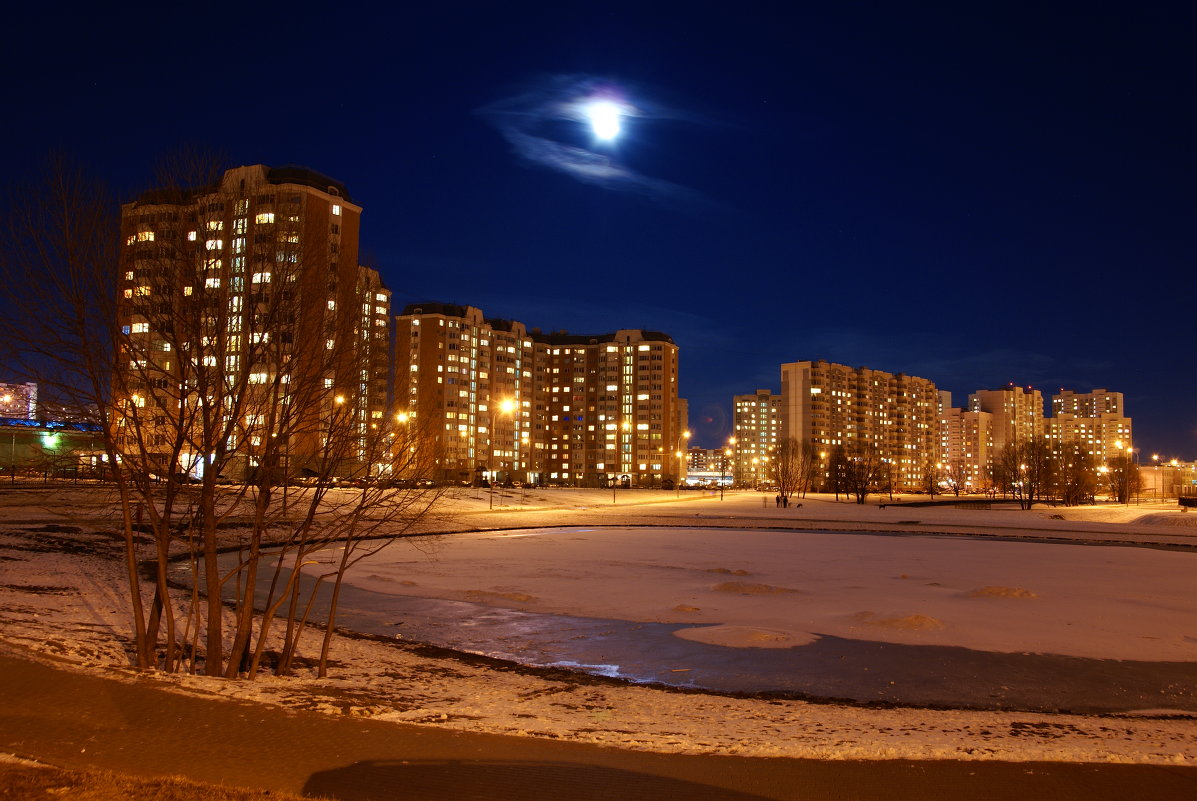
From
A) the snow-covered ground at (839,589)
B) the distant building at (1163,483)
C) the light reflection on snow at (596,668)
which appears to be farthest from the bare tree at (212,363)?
the distant building at (1163,483)

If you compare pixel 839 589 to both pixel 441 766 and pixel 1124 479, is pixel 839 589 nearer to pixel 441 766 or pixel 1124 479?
pixel 441 766

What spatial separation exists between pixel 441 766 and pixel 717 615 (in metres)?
12.9

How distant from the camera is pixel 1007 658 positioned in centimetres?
1492

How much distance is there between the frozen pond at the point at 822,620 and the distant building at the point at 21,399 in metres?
7.49

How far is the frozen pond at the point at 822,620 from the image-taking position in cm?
1312

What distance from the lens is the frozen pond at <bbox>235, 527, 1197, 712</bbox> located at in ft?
43.0

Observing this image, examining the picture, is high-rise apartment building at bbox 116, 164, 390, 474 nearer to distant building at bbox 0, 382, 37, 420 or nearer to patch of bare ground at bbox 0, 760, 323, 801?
distant building at bbox 0, 382, 37, 420

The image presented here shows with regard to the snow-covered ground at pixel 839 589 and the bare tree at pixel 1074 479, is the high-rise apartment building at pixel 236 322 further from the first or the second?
the bare tree at pixel 1074 479

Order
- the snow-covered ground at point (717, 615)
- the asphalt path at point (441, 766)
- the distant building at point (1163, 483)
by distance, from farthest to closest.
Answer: the distant building at point (1163, 483) → the snow-covered ground at point (717, 615) → the asphalt path at point (441, 766)

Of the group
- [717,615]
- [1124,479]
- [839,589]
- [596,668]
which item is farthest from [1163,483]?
[596,668]

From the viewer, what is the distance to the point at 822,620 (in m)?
18.7

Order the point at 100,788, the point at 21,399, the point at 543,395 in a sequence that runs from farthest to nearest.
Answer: the point at 543,395, the point at 21,399, the point at 100,788

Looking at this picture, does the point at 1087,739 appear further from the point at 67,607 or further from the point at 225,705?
the point at 67,607

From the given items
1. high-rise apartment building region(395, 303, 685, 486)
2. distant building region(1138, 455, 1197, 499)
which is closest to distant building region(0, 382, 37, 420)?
high-rise apartment building region(395, 303, 685, 486)
